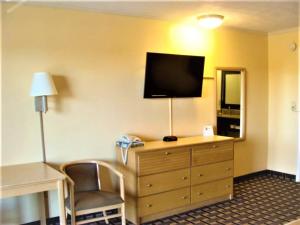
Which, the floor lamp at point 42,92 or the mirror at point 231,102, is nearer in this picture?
the floor lamp at point 42,92

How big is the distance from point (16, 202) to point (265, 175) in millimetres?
3929

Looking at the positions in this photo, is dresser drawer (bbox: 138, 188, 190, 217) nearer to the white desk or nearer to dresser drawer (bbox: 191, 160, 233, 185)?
dresser drawer (bbox: 191, 160, 233, 185)

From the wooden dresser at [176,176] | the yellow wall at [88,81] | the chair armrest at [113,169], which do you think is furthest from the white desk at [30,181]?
the wooden dresser at [176,176]

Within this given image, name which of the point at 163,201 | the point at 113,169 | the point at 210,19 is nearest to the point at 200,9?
the point at 210,19

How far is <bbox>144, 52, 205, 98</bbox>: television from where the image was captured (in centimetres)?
390

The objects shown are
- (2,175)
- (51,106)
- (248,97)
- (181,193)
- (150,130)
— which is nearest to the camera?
(2,175)

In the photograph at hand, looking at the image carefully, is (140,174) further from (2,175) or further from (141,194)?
(2,175)

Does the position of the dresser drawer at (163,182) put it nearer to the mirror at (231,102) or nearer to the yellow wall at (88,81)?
the yellow wall at (88,81)

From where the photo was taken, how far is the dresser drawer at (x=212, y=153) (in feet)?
12.6

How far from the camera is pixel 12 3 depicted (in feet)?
10.1

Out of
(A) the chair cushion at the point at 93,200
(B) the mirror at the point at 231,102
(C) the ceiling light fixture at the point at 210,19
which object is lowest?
(A) the chair cushion at the point at 93,200

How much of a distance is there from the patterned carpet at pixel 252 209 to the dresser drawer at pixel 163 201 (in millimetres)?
127

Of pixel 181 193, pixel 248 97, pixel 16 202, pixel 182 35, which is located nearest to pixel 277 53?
pixel 248 97

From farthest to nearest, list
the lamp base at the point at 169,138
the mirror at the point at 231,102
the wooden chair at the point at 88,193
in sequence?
1. the mirror at the point at 231,102
2. the lamp base at the point at 169,138
3. the wooden chair at the point at 88,193
